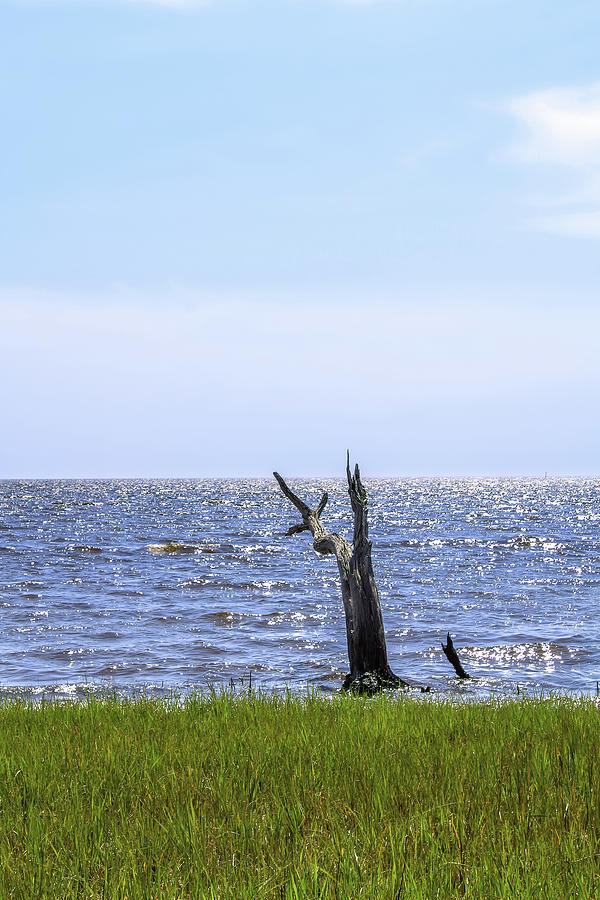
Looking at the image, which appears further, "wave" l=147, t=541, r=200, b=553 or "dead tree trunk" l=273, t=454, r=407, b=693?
"wave" l=147, t=541, r=200, b=553

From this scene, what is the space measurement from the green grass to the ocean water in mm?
4194

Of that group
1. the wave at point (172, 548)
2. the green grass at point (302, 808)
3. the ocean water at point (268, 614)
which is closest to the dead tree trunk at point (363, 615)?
the ocean water at point (268, 614)

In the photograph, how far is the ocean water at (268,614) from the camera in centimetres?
1681

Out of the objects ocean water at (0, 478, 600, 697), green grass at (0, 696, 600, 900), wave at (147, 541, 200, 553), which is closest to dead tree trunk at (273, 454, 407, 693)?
ocean water at (0, 478, 600, 697)

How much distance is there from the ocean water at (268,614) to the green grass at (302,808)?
419 cm

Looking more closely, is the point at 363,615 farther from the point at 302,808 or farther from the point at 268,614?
the point at 268,614

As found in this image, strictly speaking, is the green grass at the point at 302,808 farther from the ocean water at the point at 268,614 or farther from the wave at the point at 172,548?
the wave at the point at 172,548

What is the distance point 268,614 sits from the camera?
25.1 metres

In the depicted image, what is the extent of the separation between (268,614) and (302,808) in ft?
68.1

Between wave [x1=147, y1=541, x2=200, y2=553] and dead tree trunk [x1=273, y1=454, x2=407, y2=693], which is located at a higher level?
dead tree trunk [x1=273, y1=454, x2=407, y2=693]

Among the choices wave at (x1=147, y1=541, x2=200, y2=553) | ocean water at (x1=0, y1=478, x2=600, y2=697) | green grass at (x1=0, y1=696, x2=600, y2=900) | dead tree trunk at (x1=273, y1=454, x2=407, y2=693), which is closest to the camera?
green grass at (x1=0, y1=696, x2=600, y2=900)

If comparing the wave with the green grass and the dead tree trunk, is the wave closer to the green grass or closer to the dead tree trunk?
the dead tree trunk

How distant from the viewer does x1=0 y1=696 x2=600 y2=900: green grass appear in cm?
365

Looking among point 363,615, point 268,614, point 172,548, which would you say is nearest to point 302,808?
point 363,615
